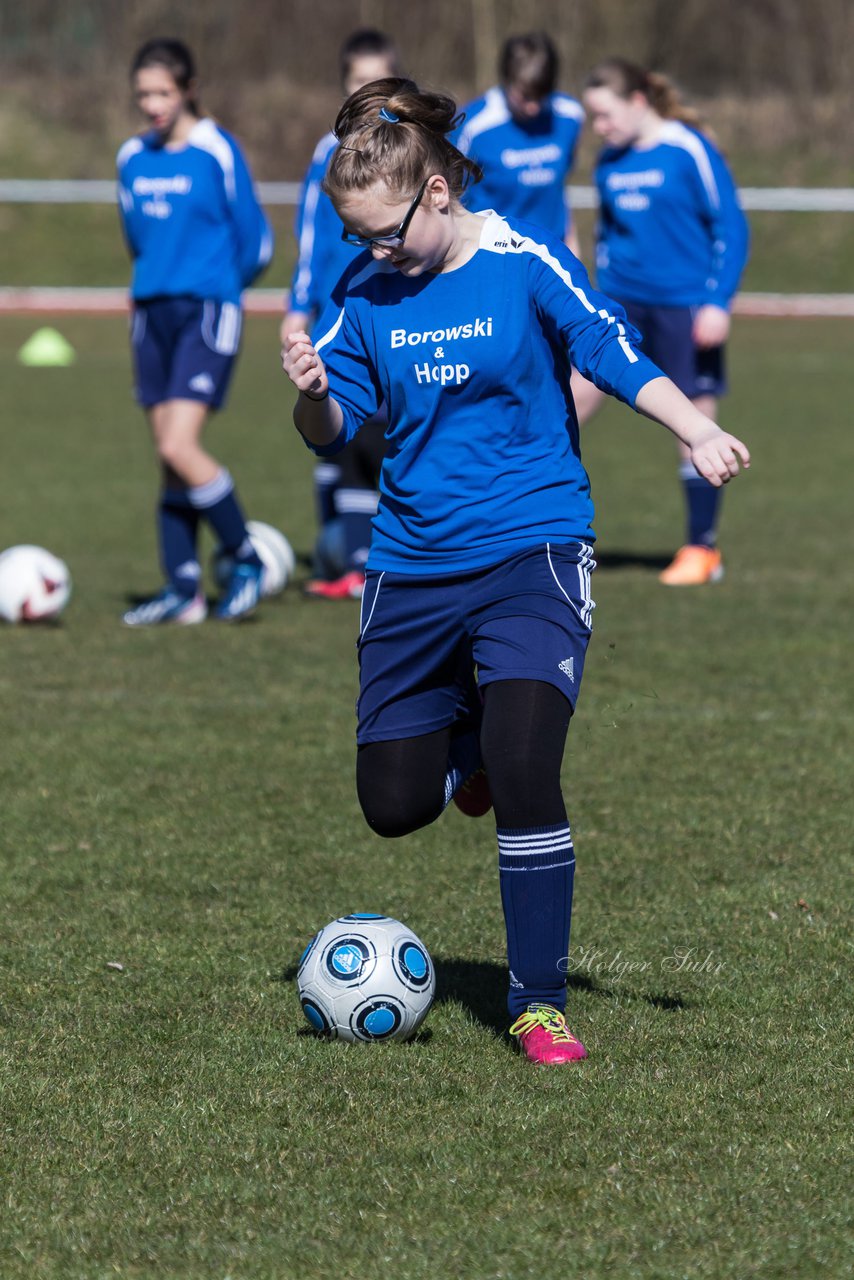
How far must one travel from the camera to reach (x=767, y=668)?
25.2ft

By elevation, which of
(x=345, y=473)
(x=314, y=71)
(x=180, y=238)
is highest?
(x=314, y=71)

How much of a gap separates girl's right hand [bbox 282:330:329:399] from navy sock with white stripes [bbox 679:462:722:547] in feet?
19.9

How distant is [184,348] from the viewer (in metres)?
8.47

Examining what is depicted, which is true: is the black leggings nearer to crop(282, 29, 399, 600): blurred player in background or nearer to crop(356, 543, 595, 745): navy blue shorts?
crop(356, 543, 595, 745): navy blue shorts

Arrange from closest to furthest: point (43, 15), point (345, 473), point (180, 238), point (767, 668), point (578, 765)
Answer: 1. point (578, 765)
2. point (767, 668)
3. point (180, 238)
4. point (345, 473)
5. point (43, 15)

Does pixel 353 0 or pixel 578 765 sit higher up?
pixel 353 0

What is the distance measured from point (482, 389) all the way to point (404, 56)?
3617 cm

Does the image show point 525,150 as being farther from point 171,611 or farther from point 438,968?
point 438,968

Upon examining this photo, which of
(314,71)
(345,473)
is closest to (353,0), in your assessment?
(314,71)

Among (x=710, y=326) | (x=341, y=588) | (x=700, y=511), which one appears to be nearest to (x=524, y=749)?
(x=341, y=588)

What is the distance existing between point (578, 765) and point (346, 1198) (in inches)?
130

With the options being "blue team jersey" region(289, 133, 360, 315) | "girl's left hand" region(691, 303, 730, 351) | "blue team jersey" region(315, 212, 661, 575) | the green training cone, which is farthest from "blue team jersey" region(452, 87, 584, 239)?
the green training cone

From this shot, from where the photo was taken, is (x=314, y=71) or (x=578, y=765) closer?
(x=578, y=765)

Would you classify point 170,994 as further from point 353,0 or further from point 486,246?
point 353,0
